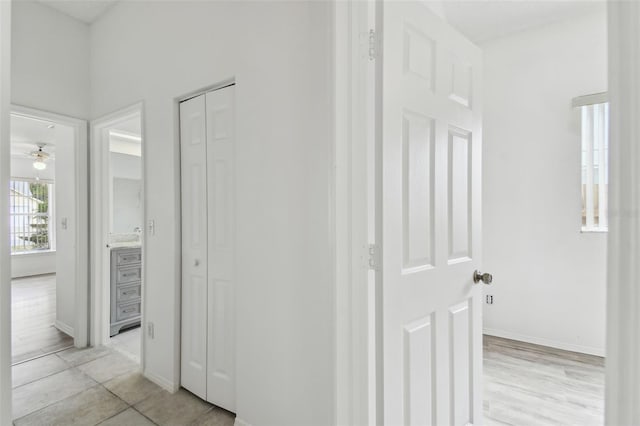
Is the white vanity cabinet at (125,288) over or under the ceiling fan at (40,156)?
under

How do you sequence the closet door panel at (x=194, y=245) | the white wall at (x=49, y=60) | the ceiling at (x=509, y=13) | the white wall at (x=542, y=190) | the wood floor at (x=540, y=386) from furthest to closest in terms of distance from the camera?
the white wall at (x=542, y=190)
the ceiling at (x=509, y=13)
the white wall at (x=49, y=60)
the closet door panel at (x=194, y=245)
the wood floor at (x=540, y=386)

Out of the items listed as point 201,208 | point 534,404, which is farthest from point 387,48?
point 534,404

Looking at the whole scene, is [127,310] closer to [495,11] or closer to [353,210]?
[353,210]

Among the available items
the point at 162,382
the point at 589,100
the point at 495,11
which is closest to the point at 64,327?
the point at 162,382

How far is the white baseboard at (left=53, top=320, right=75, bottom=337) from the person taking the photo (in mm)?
3062

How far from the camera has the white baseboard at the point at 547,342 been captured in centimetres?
260

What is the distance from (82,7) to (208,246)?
7.98 feet

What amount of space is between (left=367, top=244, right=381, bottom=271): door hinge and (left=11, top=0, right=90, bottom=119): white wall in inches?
117

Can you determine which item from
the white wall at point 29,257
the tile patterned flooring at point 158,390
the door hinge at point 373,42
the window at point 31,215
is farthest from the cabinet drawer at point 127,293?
the window at point 31,215

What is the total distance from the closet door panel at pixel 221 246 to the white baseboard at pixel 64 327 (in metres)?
2.08

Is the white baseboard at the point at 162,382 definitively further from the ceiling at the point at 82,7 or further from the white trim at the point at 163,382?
the ceiling at the point at 82,7

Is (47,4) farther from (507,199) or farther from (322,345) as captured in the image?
(507,199)

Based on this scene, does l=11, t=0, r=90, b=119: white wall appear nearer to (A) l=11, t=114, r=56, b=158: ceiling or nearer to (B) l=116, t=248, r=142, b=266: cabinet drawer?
(B) l=116, t=248, r=142, b=266: cabinet drawer

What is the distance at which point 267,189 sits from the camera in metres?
1.57
